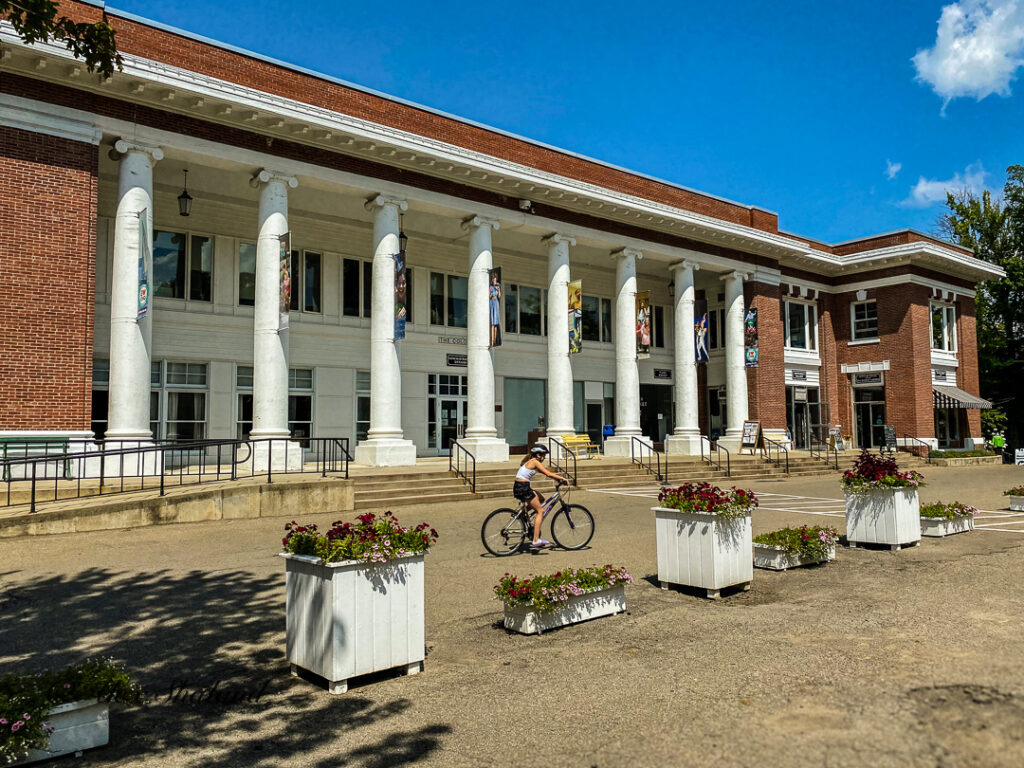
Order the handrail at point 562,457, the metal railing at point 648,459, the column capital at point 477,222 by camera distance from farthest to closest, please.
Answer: the column capital at point 477,222 < the metal railing at point 648,459 < the handrail at point 562,457

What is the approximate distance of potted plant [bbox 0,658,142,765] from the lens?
403cm

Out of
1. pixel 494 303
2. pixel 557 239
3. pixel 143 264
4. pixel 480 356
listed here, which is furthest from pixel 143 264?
pixel 557 239

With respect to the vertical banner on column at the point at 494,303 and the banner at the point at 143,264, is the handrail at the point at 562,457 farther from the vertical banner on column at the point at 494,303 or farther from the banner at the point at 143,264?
the banner at the point at 143,264

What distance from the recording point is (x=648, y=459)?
25312 millimetres

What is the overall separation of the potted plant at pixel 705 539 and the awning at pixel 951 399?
1248 inches

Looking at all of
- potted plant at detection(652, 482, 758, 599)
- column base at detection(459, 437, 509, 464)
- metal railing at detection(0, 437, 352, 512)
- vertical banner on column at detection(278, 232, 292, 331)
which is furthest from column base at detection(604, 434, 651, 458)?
potted plant at detection(652, 482, 758, 599)

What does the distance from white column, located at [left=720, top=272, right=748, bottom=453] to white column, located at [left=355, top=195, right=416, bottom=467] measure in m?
15.6

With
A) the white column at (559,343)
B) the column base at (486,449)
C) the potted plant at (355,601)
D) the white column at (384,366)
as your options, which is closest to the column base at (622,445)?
the white column at (559,343)

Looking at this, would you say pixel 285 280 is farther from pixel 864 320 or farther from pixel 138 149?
pixel 864 320

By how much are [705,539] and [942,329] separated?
3451 cm

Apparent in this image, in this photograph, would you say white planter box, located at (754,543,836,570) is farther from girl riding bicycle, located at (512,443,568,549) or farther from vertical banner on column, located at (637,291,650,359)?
vertical banner on column, located at (637,291,650,359)

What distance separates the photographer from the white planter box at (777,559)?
941 centimetres

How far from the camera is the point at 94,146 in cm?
1711

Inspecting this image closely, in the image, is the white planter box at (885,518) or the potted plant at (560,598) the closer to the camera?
the potted plant at (560,598)
